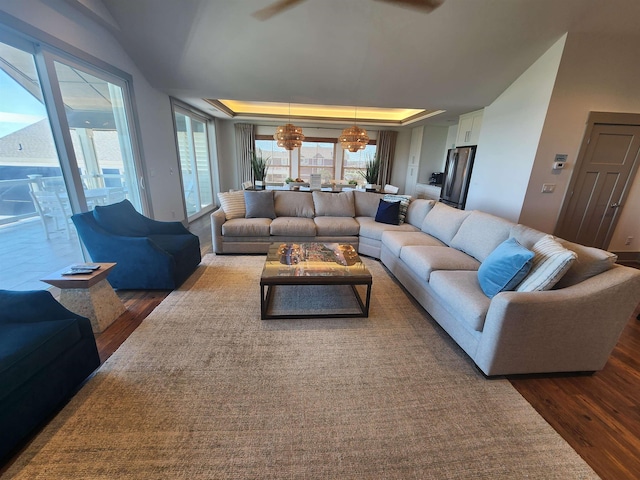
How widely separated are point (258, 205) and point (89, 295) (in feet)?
7.78

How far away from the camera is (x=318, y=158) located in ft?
28.3

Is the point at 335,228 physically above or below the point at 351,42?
below

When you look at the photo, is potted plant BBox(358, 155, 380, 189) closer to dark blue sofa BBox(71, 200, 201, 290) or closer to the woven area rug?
dark blue sofa BBox(71, 200, 201, 290)

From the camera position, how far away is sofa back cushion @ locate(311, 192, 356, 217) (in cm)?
429

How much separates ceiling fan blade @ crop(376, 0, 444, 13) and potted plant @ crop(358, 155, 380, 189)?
4.83 metres

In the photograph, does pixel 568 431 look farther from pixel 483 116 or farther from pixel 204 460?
pixel 483 116

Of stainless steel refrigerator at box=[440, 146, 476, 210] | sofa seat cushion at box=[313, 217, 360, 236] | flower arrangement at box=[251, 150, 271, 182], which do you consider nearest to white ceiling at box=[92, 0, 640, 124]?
stainless steel refrigerator at box=[440, 146, 476, 210]

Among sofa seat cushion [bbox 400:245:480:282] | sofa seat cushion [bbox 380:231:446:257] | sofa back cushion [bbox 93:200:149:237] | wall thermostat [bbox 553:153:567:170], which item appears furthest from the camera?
wall thermostat [bbox 553:153:567:170]

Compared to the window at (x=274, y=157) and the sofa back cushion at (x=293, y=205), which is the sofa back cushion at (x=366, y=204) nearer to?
the sofa back cushion at (x=293, y=205)

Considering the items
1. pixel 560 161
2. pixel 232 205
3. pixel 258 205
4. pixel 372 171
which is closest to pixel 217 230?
pixel 232 205

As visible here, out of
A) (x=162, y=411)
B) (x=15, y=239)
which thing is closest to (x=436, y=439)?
(x=162, y=411)

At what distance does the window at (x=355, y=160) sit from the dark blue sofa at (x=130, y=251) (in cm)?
665

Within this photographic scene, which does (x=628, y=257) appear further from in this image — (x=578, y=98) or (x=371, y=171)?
(x=371, y=171)

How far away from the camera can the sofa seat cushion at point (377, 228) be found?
3.68 meters
